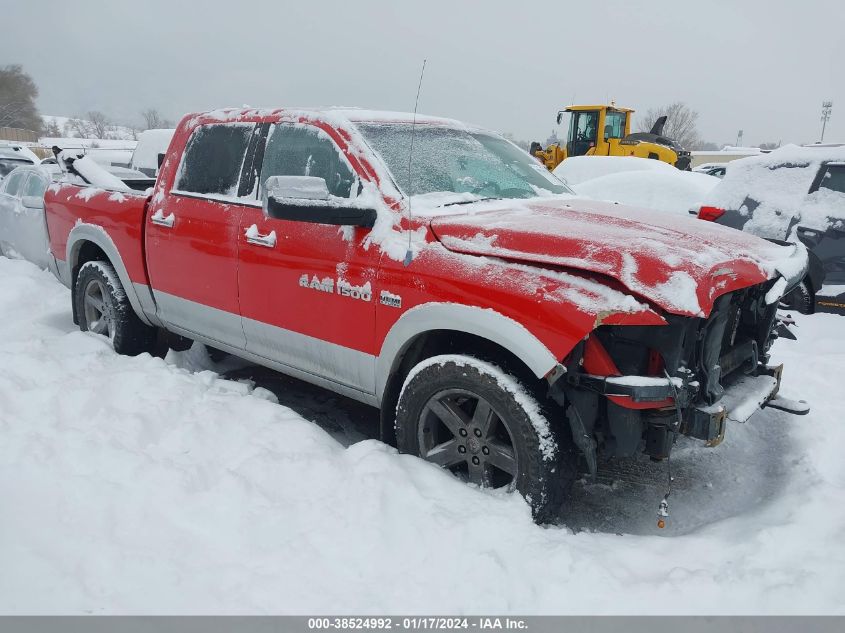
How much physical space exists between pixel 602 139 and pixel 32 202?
14878 mm

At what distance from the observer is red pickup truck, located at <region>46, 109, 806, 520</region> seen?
8.72 ft

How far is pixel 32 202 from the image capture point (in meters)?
8.27

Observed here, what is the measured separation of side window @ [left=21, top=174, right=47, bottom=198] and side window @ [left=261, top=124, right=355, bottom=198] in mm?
6225

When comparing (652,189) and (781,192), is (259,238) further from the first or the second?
(652,189)

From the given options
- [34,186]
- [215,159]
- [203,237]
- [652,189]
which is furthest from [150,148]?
[203,237]

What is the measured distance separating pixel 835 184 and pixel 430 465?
5136mm

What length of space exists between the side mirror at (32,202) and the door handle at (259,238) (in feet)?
19.1

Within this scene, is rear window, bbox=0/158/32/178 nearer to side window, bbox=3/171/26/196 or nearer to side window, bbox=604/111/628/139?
side window, bbox=3/171/26/196

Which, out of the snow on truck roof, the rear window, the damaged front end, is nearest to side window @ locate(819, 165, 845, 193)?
the snow on truck roof

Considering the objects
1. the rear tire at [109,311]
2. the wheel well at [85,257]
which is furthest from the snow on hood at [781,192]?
the wheel well at [85,257]

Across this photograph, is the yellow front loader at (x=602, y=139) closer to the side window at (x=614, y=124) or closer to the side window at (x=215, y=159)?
the side window at (x=614, y=124)

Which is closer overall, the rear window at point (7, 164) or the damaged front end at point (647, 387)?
the damaged front end at point (647, 387)

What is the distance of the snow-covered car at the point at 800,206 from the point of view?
5812 mm

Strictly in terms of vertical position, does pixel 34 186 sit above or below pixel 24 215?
above
